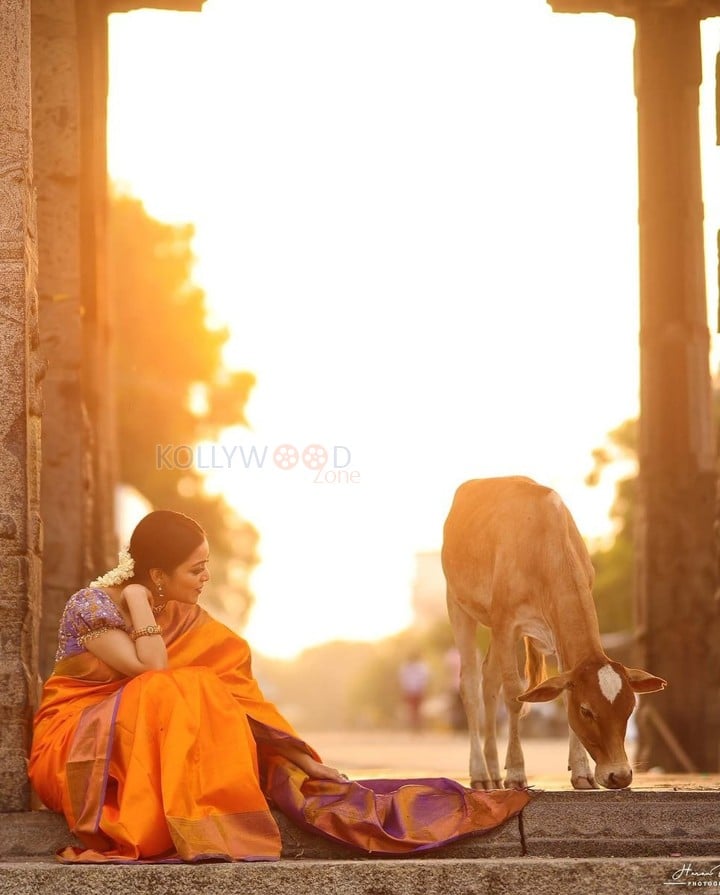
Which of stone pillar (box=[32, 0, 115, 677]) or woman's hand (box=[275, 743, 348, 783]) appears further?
stone pillar (box=[32, 0, 115, 677])

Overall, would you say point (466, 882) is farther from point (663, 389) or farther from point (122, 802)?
point (663, 389)

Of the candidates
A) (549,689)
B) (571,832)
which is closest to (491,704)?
(549,689)

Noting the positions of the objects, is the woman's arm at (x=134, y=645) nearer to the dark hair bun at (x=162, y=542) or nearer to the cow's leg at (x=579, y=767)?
the dark hair bun at (x=162, y=542)

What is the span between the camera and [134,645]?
7992 mm

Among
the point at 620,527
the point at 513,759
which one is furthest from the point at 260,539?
the point at 513,759

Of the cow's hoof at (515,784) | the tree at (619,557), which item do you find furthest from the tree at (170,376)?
the cow's hoof at (515,784)

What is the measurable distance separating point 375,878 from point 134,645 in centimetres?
168

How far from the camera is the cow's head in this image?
8.37 meters

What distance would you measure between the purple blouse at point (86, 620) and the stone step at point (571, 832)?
2.70 feet

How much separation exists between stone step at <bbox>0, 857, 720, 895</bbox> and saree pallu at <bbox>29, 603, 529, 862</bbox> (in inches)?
7.5

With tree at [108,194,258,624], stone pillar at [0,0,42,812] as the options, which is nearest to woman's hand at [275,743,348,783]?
stone pillar at [0,0,42,812]

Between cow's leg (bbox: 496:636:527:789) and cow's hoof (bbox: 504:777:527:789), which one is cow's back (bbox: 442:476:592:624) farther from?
cow's hoof (bbox: 504:777:527:789)

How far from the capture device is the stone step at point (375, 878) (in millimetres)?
7191

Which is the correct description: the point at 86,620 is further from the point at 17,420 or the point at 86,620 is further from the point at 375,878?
the point at 375,878
